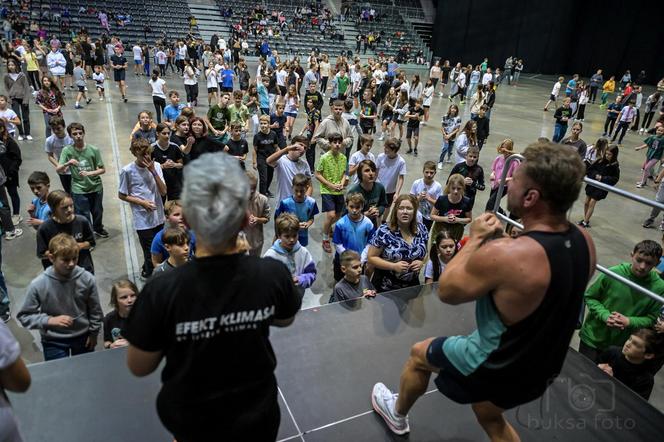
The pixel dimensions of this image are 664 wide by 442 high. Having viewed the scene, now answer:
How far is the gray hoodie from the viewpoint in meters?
3.21

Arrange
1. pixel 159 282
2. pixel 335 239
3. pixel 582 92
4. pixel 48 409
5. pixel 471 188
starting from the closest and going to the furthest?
pixel 159 282 → pixel 48 409 → pixel 335 239 → pixel 471 188 → pixel 582 92

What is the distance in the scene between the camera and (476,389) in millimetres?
1976

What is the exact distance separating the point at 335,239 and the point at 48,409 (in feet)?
9.71

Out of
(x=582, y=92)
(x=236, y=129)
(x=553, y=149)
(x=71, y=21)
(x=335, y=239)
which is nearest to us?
(x=553, y=149)

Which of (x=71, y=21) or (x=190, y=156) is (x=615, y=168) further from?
(x=71, y=21)

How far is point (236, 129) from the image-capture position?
7.03m

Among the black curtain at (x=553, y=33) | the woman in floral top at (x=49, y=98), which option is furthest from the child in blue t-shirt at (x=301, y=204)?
the black curtain at (x=553, y=33)

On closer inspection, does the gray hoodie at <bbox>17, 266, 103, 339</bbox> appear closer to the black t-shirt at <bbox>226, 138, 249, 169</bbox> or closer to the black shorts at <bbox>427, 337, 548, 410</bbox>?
the black shorts at <bbox>427, 337, 548, 410</bbox>

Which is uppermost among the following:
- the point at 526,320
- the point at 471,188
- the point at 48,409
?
the point at 526,320

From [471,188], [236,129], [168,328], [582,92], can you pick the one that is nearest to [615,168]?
[471,188]

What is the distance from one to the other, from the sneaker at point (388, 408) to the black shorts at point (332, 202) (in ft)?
11.6

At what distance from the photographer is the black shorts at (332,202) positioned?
237 inches

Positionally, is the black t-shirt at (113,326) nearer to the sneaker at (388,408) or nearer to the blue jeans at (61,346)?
the blue jeans at (61,346)

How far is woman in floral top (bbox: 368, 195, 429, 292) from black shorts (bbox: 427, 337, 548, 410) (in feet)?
A: 6.06
